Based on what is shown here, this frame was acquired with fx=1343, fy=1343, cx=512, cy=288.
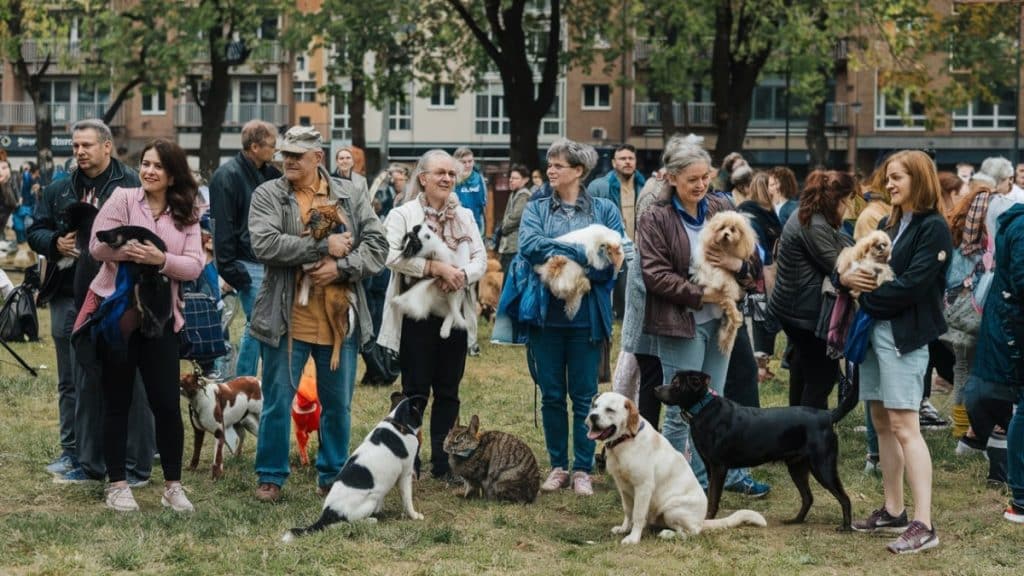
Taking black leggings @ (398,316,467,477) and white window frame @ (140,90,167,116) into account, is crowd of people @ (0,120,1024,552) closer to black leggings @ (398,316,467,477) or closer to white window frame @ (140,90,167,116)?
black leggings @ (398,316,467,477)

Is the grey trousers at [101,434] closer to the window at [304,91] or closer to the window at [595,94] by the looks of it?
the window at [595,94]

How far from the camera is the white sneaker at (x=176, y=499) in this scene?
7.12 m

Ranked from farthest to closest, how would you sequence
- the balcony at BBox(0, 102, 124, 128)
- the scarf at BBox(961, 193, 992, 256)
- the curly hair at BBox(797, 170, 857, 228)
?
1. the balcony at BBox(0, 102, 124, 128)
2. the scarf at BBox(961, 193, 992, 256)
3. the curly hair at BBox(797, 170, 857, 228)

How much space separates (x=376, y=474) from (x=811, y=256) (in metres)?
3.04

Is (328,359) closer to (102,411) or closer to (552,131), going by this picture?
(102,411)

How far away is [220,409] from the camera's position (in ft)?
27.3

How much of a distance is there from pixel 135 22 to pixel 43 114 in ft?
18.6

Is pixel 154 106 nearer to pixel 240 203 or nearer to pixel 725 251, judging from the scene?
pixel 240 203

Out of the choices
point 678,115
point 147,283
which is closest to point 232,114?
point 678,115

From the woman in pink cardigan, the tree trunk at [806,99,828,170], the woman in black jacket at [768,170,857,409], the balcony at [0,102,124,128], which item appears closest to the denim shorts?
the woman in black jacket at [768,170,857,409]

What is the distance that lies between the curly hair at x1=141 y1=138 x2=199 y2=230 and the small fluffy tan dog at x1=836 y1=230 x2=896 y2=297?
11.2 ft

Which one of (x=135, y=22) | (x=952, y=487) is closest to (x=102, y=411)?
(x=952, y=487)

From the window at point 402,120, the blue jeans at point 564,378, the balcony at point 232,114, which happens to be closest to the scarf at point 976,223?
the blue jeans at point 564,378

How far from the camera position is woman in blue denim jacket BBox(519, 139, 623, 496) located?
770 cm
